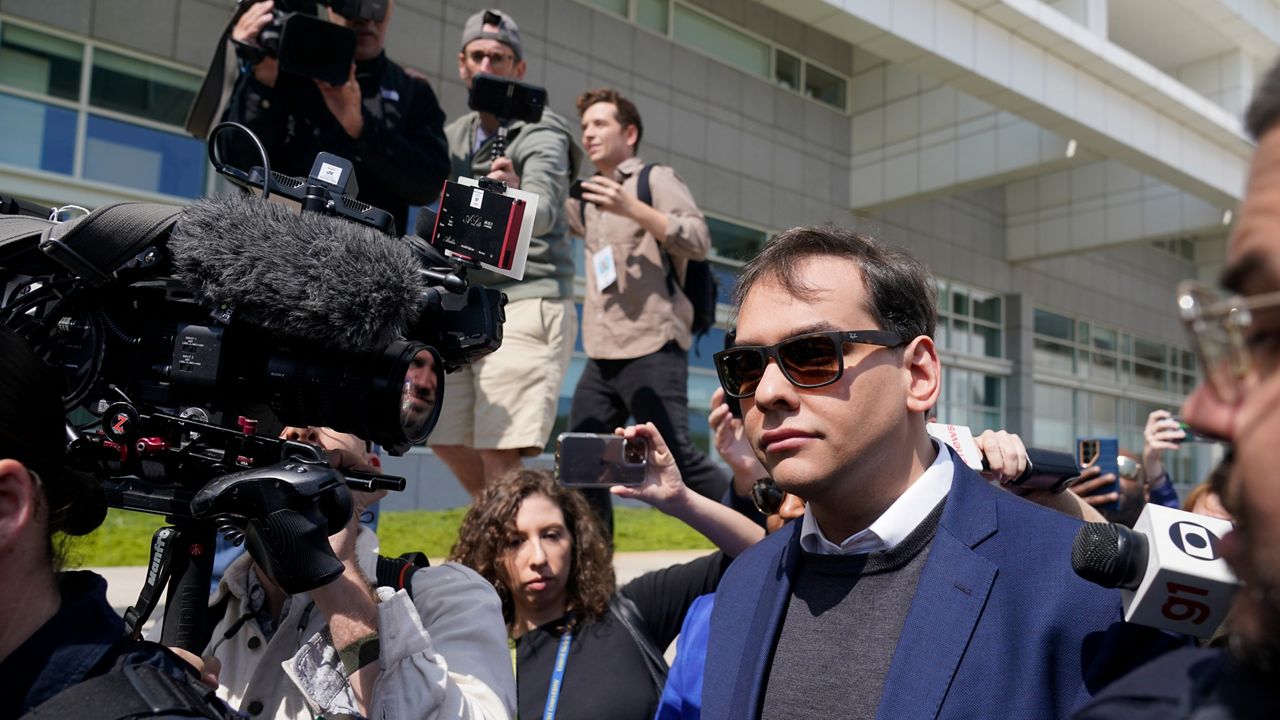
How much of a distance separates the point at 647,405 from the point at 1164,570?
3384mm

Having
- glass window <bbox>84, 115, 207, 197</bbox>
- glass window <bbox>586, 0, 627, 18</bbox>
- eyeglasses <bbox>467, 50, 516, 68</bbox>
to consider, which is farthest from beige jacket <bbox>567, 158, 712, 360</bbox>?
glass window <bbox>586, 0, 627, 18</bbox>

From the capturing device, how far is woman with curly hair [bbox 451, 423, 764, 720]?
9.69ft

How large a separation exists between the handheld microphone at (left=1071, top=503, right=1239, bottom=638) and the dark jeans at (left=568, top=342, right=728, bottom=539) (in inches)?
115

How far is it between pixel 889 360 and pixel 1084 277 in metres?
22.8

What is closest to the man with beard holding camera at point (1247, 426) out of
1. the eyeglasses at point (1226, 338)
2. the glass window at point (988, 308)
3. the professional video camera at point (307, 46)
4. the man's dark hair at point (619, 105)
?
the eyeglasses at point (1226, 338)

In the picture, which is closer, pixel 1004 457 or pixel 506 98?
pixel 1004 457

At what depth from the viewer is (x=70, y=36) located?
9180 mm

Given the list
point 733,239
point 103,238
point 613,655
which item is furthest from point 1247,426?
point 733,239

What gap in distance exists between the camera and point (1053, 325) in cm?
2170

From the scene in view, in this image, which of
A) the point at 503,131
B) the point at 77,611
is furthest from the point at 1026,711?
the point at 503,131

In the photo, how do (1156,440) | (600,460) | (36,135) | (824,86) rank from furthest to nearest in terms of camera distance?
1. (824,86)
2. (36,135)
3. (1156,440)
4. (600,460)

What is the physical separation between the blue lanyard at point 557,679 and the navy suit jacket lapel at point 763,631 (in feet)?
3.81

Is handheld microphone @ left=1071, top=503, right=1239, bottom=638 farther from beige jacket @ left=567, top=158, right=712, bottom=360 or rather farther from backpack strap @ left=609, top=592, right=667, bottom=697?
beige jacket @ left=567, top=158, right=712, bottom=360

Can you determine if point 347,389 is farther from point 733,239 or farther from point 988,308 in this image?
point 988,308
